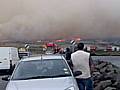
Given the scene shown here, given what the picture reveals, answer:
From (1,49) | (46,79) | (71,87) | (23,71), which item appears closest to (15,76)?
(23,71)

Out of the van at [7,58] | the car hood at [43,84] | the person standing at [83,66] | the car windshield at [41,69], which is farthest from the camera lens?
the van at [7,58]

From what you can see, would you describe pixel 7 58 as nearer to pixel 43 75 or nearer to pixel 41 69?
pixel 41 69

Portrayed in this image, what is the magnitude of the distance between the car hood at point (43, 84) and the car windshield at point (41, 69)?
377mm

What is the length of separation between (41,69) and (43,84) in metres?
1.30

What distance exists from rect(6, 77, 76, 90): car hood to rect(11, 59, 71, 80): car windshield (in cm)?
38

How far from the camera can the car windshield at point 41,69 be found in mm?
10305

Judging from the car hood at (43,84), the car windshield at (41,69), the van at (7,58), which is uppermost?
the car windshield at (41,69)

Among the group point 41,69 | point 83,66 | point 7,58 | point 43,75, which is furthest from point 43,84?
point 7,58

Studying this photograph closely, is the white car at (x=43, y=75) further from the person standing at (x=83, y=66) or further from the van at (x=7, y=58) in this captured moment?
the van at (x=7, y=58)

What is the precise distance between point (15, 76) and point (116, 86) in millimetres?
8979

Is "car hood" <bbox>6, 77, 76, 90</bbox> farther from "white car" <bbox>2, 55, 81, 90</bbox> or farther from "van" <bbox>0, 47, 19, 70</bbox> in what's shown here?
"van" <bbox>0, 47, 19, 70</bbox>

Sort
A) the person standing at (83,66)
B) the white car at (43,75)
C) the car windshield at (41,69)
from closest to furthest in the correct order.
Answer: the white car at (43,75) → the car windshield at (41,69) → the person standing at (83,66)

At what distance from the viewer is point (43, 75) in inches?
405

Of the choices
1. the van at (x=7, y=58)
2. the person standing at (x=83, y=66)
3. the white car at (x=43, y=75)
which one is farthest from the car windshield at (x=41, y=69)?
the van at (x=7, y=58)
